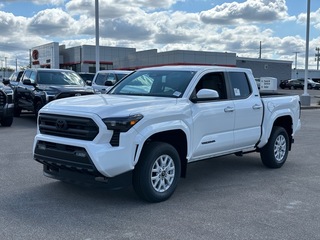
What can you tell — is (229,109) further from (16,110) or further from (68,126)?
(16,110)

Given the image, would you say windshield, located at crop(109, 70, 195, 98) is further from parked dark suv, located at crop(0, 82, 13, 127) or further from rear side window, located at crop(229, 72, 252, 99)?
parked dark suv, located at crop(0, 82, 13, 127)

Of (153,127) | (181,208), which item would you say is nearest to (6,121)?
(153,127)

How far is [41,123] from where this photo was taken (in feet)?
19.2

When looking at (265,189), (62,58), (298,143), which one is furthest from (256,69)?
(265,189)

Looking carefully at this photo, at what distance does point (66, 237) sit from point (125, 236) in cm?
62

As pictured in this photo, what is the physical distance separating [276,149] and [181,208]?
10.7 ft

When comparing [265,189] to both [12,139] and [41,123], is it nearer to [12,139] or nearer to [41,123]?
[41,123]

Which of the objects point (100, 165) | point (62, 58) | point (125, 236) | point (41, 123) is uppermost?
point (62, 58)

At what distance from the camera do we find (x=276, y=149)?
7973mm

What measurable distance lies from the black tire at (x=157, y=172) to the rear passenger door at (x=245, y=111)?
1.53m

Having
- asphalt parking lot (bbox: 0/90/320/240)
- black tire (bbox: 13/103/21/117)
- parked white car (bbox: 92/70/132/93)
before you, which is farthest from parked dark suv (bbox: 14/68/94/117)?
asphalt parking lot (bbox: 0/90/320/240)

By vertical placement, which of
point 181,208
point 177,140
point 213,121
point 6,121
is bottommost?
point 181,208

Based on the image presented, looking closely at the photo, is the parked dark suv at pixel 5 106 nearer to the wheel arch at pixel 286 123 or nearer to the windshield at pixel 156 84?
the windshield at pixel 156 84

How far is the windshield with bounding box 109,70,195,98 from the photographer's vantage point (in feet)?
20.7
